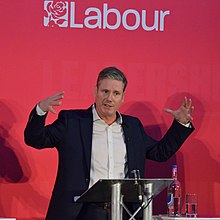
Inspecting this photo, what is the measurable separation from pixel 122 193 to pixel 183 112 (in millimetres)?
951

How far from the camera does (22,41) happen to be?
4.55m

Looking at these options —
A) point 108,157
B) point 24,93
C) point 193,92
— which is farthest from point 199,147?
point 24,93

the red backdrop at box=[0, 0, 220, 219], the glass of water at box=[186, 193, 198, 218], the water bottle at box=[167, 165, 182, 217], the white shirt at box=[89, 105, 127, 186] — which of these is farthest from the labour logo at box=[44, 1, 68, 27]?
the glass of water at box=[186, 193, 198, 218]

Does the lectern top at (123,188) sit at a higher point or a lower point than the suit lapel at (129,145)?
lower

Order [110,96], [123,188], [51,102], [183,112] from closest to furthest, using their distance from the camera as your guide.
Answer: [123,188] → [51,102] → [110,96] → [183,112]

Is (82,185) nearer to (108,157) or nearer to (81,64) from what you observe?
(108,157)

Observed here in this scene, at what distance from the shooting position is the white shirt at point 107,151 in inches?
159

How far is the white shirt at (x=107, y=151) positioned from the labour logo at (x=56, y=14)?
2.47ft

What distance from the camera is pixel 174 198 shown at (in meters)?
4.56

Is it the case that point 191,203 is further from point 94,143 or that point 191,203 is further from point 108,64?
point 108,64

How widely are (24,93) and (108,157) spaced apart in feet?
2.76

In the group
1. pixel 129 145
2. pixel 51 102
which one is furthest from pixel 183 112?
pixel 51 102

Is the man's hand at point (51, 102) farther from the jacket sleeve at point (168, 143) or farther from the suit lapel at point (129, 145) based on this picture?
the jacket sleeve at point (168, 143)

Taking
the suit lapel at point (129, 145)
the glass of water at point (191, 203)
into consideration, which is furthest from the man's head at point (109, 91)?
the glass of water at point (191, 203)
